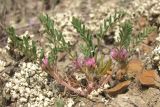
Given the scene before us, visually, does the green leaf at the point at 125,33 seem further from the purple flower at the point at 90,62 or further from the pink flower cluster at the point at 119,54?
the purple flower at the point at 90,62

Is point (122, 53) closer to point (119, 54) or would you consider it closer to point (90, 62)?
point (119, 54)

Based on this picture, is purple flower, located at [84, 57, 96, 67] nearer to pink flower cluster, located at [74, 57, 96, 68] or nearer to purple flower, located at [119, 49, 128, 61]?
pink flower cluster, located at [74, 57, 96, 68]

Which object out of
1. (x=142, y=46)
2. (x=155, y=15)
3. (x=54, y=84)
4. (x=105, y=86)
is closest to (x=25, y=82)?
(x=54, y=84)

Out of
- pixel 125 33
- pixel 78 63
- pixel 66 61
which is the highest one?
pixel 125 33

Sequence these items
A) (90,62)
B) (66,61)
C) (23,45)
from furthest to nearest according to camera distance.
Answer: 1. (66,61)
2. (23,45)
3. (90,62)

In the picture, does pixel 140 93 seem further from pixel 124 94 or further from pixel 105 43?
pixel 105 43

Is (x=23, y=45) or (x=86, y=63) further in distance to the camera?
(x=23, y=45)

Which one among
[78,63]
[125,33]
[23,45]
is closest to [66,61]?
[23,45]

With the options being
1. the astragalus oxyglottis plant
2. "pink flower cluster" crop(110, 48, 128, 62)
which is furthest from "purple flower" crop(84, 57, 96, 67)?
"pink flower cluster" crop(110, 48, 128, 62)
